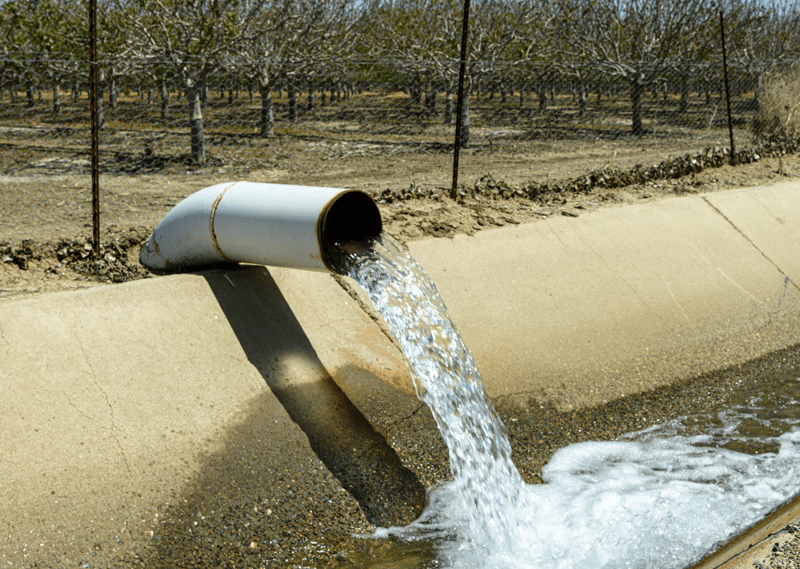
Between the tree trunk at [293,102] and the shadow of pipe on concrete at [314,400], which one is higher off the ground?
the tree trunk at [293,102]

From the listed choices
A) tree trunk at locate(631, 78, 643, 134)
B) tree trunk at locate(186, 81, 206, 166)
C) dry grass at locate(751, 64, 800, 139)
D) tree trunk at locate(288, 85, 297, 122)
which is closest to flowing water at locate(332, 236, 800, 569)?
dry grass at locate(751, 64, 800, 139)

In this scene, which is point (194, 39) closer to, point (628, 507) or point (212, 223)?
point (212, 223)

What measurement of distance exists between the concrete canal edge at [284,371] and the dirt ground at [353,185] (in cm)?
56

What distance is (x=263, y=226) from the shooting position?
3930 mm

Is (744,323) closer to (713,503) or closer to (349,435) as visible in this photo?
(713,503)

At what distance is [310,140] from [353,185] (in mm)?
7137

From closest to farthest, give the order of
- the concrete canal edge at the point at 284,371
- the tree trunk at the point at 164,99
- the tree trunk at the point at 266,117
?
the concrete canal edge at the point at 284,371 → the tree trunk at the point at 164,99 → the tree trunk at the point at 266,117

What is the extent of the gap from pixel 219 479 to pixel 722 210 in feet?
19.6

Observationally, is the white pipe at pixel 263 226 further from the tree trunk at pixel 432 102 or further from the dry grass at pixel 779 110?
the tree trunk at pixel 432 102

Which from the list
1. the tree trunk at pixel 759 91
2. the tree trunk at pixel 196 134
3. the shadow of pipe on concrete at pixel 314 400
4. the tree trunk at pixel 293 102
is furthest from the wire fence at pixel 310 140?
the shadow of pipe on concrete at pixel 314 400

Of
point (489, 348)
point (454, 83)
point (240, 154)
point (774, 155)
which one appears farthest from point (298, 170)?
point (489, 348)

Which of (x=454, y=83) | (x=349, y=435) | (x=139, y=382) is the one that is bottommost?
(x=349, y=435)

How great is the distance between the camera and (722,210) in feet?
23.0

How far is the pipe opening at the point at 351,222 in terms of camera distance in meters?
4.21
